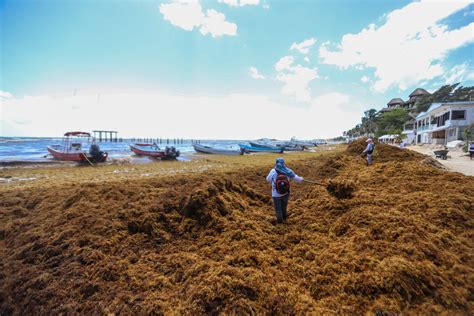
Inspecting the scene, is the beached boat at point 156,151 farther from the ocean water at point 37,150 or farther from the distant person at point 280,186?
the distant person at point 280,186

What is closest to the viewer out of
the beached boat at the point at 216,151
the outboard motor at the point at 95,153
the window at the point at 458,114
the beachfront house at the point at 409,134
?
the outboard motor at the point at 95,153

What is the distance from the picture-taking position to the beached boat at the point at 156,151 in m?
27.8

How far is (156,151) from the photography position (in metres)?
29.0

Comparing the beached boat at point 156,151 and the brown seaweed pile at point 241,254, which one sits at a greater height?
the beached boat at point 156,151

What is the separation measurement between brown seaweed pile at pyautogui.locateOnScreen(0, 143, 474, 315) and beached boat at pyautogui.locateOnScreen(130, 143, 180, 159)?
853 inches

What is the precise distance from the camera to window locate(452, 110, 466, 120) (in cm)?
2991

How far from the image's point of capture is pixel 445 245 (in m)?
3.42

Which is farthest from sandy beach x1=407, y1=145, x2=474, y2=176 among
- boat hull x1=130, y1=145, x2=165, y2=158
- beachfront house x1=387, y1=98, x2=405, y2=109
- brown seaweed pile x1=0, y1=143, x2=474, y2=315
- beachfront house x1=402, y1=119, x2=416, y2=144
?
beachfront house x1=387, y1=98, x2=405, y2=109

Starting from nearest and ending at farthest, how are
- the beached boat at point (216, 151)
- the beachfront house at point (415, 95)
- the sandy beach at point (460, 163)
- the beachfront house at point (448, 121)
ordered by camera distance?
the sandy beach at point (460, 163), the beachfront house at point (448, 121), the beached boat at point (216, 151), the beachfront house at point (415, 95)

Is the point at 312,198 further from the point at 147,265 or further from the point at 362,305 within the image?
the point at 147,265

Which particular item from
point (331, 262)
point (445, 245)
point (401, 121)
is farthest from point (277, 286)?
point (401, 121)

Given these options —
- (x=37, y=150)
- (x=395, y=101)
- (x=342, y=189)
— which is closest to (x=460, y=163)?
(x=342, y=189)

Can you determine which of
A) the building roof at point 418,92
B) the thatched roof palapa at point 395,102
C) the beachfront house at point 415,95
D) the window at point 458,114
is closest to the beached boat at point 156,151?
the window at point 458,114

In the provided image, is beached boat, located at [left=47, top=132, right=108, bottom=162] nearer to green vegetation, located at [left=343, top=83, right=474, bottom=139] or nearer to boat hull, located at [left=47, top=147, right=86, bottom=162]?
boat hull, located at [left=47, top=147, right=86, bottom=162]
